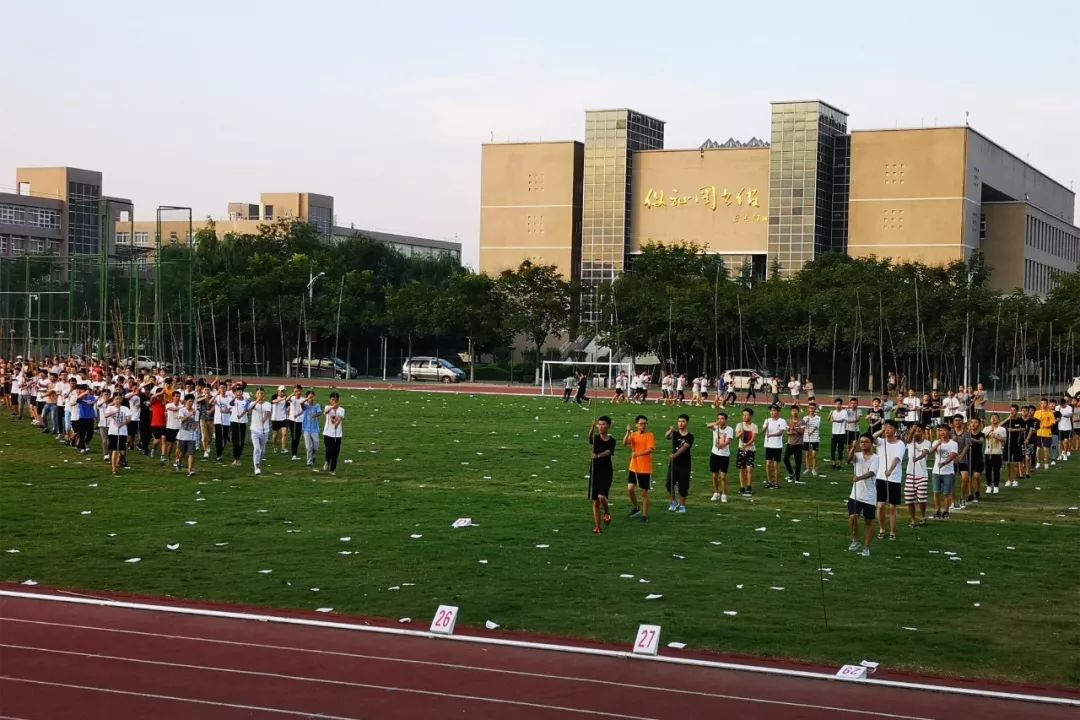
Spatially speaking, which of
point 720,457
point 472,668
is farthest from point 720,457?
point 472,668

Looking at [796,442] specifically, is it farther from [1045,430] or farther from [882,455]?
[1045,430]

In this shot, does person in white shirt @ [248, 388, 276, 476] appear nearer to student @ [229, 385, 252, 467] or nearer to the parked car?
student @ [229, 385, 252, 467]

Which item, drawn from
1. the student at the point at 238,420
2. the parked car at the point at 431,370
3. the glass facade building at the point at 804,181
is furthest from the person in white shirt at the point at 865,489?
the glass facade building at the point at 804,181

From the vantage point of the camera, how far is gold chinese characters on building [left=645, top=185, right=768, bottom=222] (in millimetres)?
87688

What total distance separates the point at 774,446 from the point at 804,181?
210 feet

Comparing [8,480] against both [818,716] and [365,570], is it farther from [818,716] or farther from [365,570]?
[818,716]

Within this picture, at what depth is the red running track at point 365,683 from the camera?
10.2 m

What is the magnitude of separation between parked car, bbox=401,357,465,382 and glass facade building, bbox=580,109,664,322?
20.6 m

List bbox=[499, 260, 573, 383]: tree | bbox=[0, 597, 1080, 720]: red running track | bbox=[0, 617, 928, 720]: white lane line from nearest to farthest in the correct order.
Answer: bbox=[0, 597, 1080, 720]: red running track → bbox=[0, 617, 928, 720]: white lane line → bbox=[499, 260, 573, 383]: tree

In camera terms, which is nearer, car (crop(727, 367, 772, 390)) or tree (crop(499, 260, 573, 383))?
car (crop(727, 367, 772, 390))

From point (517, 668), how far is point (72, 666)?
3950 millimetres

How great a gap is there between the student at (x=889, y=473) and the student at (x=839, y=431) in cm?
960

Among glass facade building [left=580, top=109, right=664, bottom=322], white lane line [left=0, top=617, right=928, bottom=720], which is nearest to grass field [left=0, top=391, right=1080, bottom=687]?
white lane line [left=0, top=617, right=928, bottom=720]

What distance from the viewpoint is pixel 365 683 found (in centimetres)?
1098
